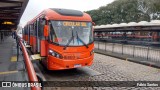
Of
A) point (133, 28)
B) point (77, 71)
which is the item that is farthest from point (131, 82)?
point (133, 28)

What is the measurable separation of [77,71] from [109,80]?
7.62 ft

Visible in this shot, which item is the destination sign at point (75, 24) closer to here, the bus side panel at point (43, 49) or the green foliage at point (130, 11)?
the bus side panel at point (43, 49)

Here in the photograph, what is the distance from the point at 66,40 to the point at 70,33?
43cm

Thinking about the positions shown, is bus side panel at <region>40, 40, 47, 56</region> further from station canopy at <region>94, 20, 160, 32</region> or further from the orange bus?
station canopy at <region>94, 20, 160, 32</region>

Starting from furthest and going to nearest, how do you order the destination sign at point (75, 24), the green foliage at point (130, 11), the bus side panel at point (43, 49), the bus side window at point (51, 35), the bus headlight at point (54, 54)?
the green foliage at point (130, 11)
the bus side panel at point (43, 49)
the destination sign at point (75, 24)
the bus side window at point (51, 35)
the bus headlight at point (54, 54)

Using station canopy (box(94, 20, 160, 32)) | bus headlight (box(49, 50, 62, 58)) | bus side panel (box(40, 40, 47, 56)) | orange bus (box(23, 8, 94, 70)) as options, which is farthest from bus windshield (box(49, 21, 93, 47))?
station canopy (box(94, 20, 160, 32))

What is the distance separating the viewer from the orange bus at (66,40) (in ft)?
28.6

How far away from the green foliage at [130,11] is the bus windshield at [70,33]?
3872 cm

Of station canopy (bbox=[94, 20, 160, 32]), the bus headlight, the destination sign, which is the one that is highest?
station canopy (bbox=[94, 20, 160, 32])

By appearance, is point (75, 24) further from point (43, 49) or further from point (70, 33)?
point (43, 49)

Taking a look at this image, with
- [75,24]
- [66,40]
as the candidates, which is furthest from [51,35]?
[75,24]

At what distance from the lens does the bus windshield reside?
349 inches

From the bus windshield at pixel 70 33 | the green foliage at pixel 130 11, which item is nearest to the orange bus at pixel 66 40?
the bus windshield at pixel 70 33

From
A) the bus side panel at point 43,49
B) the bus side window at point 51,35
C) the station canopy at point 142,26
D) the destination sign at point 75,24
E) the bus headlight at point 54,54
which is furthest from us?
the station canopy at point 142,26
